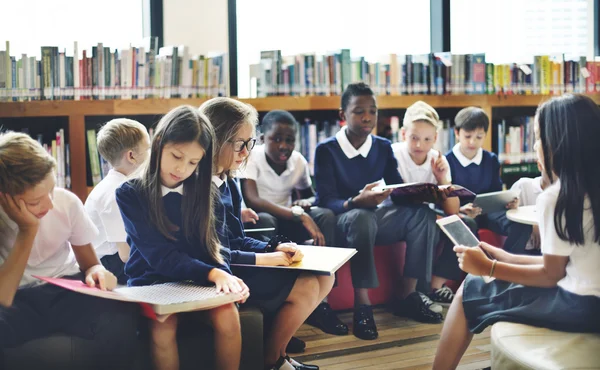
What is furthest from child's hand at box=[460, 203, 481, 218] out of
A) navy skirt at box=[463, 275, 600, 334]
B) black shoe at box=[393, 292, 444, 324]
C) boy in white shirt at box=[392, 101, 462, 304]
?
navy skirt at box=[463, 275, 600, 334]

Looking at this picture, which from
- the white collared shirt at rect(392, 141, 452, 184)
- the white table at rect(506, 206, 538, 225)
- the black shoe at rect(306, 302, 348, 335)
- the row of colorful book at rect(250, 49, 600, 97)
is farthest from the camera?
the row of colorful book at rect(250, 49, 600, 97)

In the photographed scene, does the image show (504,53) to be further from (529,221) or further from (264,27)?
(529,221)

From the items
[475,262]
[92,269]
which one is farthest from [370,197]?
[92,269]

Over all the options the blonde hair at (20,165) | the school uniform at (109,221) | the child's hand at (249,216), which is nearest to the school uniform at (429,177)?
the child's hand at (249,216)

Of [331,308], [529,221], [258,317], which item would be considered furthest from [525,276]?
[331,308]

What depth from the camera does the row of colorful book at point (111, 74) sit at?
11.3ft

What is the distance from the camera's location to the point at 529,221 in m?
2.75

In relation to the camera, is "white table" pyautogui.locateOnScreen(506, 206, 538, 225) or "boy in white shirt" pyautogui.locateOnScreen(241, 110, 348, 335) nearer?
"white table" pyautogui.locateOnScreen(506, 206, 538, 225)

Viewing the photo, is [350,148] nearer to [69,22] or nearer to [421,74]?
[421,74]

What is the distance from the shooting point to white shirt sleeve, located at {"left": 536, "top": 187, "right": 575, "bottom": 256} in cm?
171

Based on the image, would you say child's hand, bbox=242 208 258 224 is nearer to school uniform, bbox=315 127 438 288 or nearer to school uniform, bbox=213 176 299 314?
school uniform, bbox=315 127 438 288

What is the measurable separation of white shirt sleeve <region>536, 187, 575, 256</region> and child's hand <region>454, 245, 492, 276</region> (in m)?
0.18

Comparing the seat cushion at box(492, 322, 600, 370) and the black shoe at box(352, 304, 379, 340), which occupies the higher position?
the seat cushion at box(492, 322, 600, 370)

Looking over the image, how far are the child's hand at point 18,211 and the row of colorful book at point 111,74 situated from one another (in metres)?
1.97
